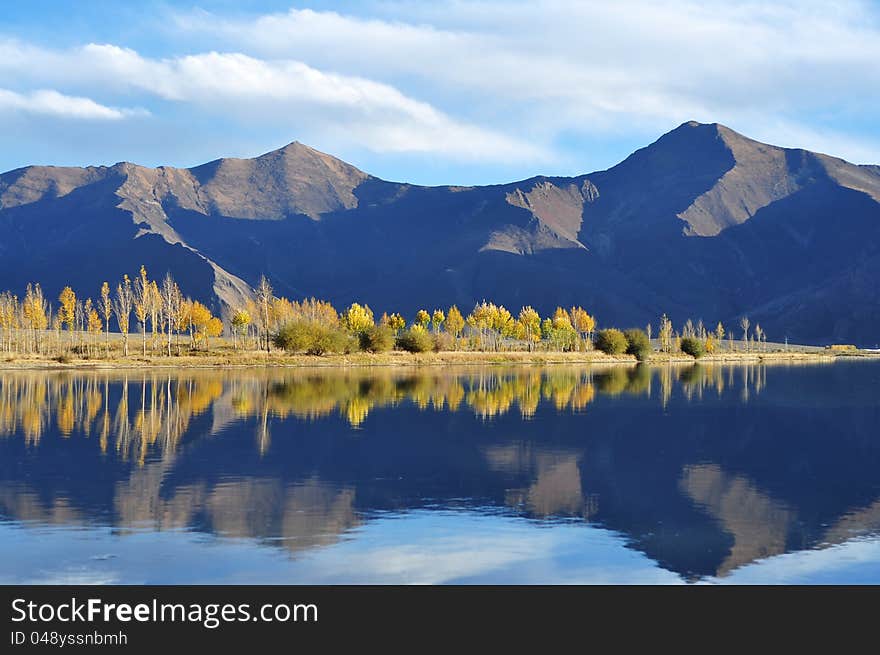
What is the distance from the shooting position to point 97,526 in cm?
1983

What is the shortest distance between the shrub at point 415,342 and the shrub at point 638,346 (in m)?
27.7

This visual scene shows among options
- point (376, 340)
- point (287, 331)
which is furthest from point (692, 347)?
point (287, 331)

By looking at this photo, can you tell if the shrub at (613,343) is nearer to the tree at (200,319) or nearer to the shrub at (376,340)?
the shrub at (376,340)

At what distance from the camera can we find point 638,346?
411 feet

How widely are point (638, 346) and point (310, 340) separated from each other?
147 feet

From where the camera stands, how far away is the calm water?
1703 cm

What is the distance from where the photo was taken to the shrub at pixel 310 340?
10250 centimetres

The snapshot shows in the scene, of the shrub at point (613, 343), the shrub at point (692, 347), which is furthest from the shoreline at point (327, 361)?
the shrub at point (692, 347)

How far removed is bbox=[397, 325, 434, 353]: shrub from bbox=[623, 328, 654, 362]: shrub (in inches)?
1089

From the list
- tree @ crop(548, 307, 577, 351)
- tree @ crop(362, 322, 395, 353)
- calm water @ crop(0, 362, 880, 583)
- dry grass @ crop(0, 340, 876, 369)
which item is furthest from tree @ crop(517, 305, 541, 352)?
calm water @ crop(0, 362, 880, 583)

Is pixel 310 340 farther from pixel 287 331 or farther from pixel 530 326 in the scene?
pixel 530 326
